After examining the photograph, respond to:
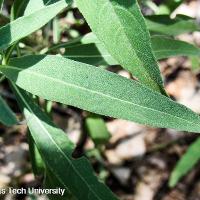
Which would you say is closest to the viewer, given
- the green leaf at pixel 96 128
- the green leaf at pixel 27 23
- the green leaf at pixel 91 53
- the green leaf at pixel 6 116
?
the green leaf at pixel 27 23

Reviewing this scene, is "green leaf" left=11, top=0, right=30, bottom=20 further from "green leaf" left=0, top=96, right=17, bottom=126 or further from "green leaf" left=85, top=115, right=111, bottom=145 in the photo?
"green leaf" left=85, top=115, right=111, bottom=145

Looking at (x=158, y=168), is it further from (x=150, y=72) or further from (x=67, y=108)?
(x=150, y=72)

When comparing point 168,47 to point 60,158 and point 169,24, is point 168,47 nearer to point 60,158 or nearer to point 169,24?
point 169,24

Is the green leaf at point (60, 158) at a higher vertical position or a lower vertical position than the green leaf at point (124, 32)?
lower

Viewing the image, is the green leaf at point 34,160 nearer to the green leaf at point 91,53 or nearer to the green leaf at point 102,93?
the green leaf at point 91,53

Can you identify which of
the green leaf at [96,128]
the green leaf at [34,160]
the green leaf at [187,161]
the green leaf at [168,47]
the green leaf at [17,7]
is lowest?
the green leaf at [187,161]

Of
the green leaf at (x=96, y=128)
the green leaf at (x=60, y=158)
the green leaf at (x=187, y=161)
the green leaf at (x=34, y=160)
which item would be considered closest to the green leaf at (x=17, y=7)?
the green leaf at (x=60, y=158)

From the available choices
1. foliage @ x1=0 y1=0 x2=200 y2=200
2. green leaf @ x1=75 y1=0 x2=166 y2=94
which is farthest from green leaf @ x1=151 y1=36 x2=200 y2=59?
green leaf @ x1=75 y1=0 x2=166 y2=94
